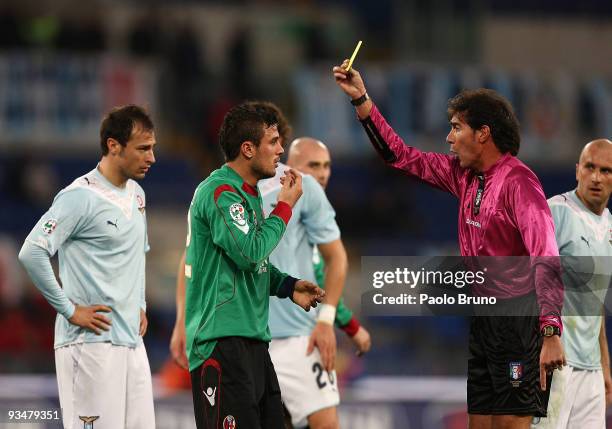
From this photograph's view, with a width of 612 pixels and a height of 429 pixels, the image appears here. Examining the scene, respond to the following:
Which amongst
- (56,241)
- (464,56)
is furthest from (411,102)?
(56,241)

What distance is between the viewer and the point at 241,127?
5.34 meters

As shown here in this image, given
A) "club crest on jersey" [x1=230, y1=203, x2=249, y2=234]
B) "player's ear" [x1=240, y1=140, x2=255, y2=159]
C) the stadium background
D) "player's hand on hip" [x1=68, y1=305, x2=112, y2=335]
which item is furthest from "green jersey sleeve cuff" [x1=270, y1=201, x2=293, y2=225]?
the stadium background

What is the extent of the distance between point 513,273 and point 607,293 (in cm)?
125

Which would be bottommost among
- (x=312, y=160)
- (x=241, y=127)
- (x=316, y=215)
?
(x=316, y=215)

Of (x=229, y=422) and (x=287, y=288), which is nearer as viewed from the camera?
(x=229, y=422)

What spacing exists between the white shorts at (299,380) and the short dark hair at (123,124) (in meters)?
1.58

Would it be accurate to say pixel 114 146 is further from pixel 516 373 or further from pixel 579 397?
pixel 579 397

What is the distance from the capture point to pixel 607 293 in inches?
255

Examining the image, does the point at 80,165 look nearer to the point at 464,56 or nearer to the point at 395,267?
the point at 464,56

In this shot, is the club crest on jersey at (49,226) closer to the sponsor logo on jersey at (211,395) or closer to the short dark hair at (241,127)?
the short dark hair at (241,127)

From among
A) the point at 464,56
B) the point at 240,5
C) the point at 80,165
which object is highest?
the point at 240,5

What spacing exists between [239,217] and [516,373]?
5.37ft

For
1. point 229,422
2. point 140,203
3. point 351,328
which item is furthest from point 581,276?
point 140,203

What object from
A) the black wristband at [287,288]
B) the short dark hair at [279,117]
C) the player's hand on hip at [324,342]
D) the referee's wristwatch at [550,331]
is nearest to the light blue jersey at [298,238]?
the player's hand on hip at [324,342]
